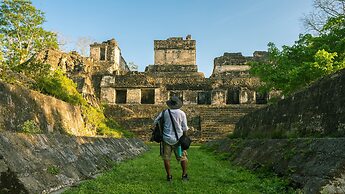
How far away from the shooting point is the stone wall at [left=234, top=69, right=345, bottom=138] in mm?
6004

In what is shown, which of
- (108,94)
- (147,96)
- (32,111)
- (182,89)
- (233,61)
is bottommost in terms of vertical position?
(32,111)

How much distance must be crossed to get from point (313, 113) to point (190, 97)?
24561 mm

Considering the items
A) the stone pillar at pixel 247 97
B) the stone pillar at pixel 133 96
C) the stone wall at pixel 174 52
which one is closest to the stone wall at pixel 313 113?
the stone pillar at pixel 247 97

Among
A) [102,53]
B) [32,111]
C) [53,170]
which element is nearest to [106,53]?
[102,53]

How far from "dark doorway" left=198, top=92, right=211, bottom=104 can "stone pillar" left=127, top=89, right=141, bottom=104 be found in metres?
5.79

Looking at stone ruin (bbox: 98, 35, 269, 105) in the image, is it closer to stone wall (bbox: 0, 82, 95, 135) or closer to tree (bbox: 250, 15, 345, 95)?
tree (bbox: 250, 15, 345, 95)

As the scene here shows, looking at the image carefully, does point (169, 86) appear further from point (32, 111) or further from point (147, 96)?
point (32, 111)

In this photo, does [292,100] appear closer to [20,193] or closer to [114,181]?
[114,181]

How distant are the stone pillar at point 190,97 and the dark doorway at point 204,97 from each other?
0.98 m

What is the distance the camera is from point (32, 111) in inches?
309

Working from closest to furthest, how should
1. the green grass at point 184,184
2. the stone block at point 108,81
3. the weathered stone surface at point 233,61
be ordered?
1. the green grass at point 184,184
2. the stone block at point 108,81
3. the weathered stone surface at point 233,61

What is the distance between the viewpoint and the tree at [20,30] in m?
32.2

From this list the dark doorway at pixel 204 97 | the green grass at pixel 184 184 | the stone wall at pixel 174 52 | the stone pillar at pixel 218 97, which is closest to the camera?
the green grass at pixel 184 184

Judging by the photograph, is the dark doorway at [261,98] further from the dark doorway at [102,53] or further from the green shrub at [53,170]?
the green shrub at [53,170]
